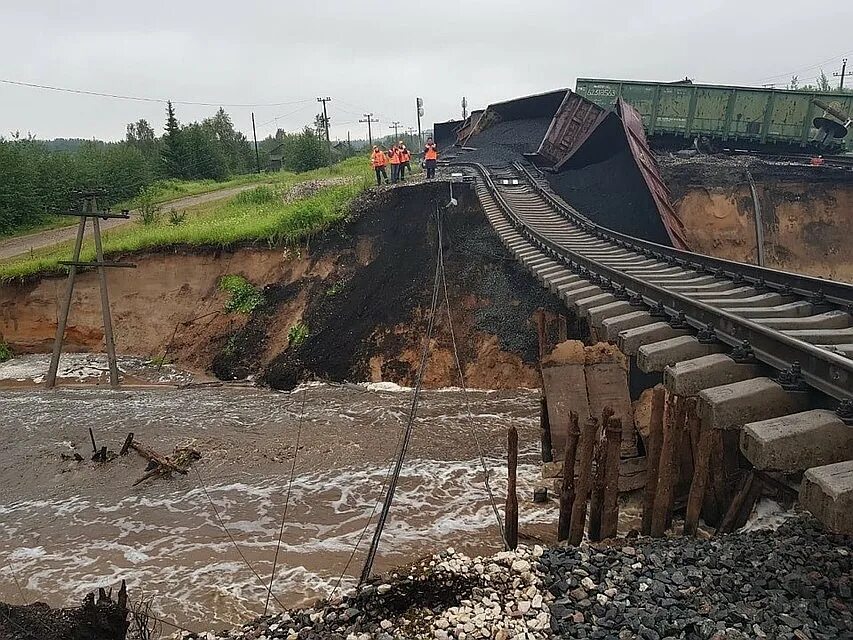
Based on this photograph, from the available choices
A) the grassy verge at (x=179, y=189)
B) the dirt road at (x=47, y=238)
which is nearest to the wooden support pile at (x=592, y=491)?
the dirt road at (x=47, y=238)

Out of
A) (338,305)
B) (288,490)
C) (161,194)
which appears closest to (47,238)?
(161,194)

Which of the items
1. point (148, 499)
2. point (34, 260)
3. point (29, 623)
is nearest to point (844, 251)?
point (148, 499)

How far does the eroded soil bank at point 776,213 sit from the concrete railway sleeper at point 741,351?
9.99m

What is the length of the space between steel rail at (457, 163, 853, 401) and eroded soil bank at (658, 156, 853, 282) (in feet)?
36.3

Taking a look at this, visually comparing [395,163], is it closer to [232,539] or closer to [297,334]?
[297,334]

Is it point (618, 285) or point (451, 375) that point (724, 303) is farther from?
point (451, 375)

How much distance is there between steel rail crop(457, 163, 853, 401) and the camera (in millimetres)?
3488

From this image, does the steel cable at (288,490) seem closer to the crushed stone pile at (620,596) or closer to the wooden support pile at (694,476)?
the crushed stone pile at (620,596)

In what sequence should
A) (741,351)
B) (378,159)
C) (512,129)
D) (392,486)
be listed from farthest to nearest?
(512,129)
(378,159)
(392,486)
(741,351)

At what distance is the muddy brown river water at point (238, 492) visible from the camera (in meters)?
7.28

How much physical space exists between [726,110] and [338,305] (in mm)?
15524

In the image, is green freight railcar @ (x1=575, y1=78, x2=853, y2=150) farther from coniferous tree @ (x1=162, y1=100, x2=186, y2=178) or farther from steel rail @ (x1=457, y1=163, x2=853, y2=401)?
coniferous tree @ (x1=162, y1=100, x2=186, y2=178)

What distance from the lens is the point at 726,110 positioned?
20688 mm

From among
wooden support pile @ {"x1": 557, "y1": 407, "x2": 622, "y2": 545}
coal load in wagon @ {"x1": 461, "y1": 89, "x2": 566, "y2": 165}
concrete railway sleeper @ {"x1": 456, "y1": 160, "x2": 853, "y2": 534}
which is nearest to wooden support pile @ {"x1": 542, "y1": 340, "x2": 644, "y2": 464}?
concrete railway sleeper @ {"x1": 456, "y1": 160, "x2": 853, "y2": 534}
